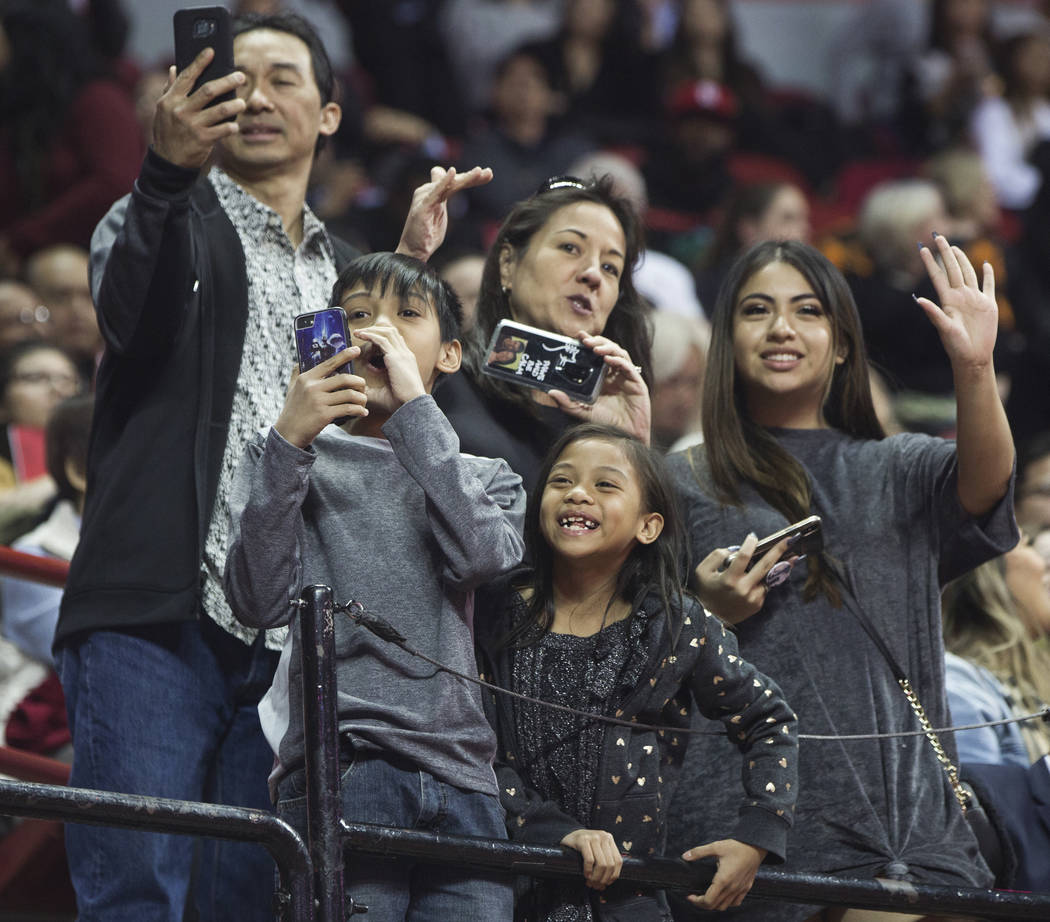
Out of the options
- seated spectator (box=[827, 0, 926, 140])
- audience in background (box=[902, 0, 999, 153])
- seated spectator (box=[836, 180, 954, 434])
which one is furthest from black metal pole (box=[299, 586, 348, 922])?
seated spectator (box=[827, 0, 926, 140])

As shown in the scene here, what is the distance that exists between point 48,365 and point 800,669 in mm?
2845

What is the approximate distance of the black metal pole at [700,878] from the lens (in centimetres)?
216

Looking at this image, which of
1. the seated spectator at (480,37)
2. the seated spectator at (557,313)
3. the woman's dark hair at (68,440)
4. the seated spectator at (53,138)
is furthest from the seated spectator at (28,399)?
the seated spectator at (480,37)

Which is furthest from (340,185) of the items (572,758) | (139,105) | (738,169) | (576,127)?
(572,758)

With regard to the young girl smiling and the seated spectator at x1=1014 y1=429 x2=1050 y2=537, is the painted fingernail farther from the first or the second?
the seated spectator at x1=1014 y1=429 x2=1050 y2=537

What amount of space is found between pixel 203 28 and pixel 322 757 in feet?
3.77

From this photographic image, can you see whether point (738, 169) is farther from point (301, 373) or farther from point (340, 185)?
point (301, 373)

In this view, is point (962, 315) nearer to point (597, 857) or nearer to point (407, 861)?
point (597, 857)

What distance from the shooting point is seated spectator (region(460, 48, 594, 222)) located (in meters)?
6.89

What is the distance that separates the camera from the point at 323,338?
2.35 metres

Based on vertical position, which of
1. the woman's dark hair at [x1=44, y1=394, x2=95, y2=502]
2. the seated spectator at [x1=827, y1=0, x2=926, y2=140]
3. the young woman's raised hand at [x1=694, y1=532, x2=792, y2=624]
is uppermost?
the seated spectator at [x1=827, y1=0, x2=926, y2=140]

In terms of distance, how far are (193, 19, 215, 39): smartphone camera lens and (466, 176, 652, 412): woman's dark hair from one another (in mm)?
733

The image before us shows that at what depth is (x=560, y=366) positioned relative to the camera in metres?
2.76

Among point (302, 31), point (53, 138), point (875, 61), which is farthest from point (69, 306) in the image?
point (875, 61)
